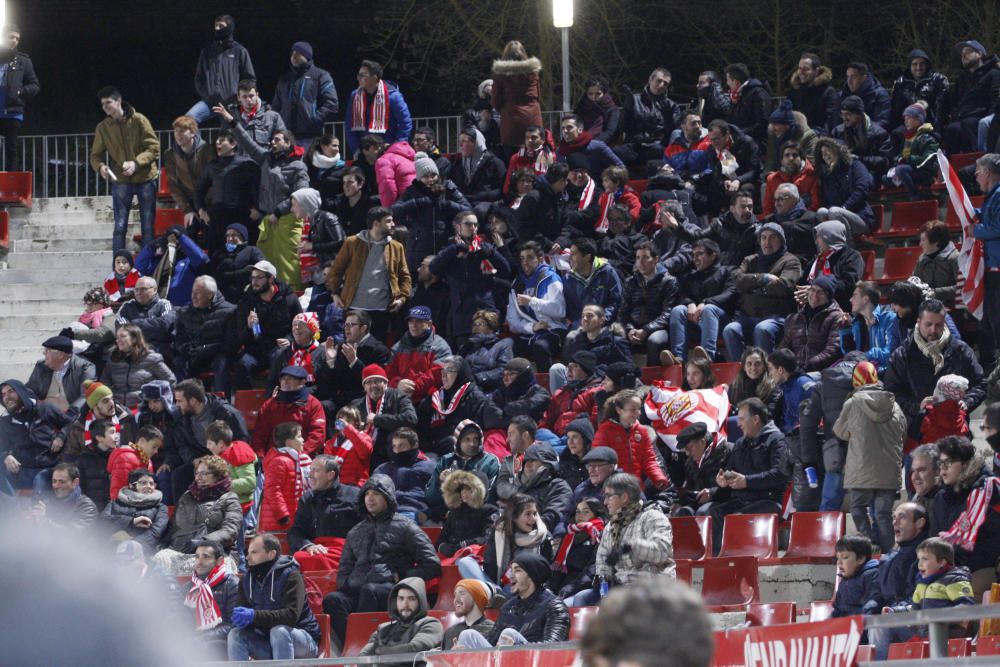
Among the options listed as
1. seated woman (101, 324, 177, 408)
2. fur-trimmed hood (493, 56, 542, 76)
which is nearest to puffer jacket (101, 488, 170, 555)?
seated woman (101, 324, 177, 408)

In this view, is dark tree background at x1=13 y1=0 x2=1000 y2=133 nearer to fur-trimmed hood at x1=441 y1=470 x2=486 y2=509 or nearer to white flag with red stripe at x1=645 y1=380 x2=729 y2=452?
white flag with red stripe at x1=645 y1=380 x2=729 y2=452

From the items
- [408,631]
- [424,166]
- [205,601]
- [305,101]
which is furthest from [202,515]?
[305,101]

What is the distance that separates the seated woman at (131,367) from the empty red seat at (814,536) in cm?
598

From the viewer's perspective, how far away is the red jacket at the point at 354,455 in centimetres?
1360

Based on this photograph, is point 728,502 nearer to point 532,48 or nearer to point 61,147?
point 61,147

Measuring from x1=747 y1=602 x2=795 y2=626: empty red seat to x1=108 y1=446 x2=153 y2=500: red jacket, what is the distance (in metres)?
5.70

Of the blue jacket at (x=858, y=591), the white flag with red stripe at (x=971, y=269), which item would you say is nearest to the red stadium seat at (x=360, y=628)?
the blue jacket at (x=858, y=591)

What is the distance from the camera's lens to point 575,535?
11.4 m

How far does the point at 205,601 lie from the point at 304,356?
3.73 metres

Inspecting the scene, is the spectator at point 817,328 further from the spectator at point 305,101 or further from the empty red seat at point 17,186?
the empty red seat at point 17,186

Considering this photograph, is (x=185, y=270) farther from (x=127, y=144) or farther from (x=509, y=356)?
(x=509, y=356)

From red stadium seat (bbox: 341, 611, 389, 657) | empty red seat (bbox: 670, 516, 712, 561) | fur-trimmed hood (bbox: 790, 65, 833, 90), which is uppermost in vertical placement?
fur-trimmed hood (bbox: 790, 65, 833, 90)

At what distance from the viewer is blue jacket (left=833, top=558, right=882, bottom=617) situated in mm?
9742

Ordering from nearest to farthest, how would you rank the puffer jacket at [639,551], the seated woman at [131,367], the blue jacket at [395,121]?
the puffer jacket at [639,551] < the seated woman at [131,367] < the blue jacket at [395,121]
